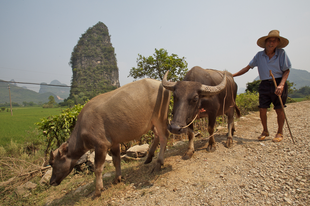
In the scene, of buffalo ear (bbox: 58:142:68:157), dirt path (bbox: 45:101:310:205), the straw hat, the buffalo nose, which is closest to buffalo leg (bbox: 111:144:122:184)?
dirt path (bbox: 45:101:310:205)

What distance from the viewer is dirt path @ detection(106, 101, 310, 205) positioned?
2.21 meters

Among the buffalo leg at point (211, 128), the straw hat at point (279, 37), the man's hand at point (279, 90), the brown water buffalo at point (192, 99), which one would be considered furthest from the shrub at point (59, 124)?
the straw hat at point (279, 37)

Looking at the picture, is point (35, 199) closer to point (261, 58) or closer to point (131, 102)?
point (131, 102)

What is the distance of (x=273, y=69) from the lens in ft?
13.4

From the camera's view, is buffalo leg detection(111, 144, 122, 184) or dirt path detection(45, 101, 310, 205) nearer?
dirt path detection(45, 101, 310, 205)

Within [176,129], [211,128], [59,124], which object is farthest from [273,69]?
[59,124]

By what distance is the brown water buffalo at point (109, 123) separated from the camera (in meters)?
3.03

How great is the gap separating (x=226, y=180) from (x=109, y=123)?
2.29 meters

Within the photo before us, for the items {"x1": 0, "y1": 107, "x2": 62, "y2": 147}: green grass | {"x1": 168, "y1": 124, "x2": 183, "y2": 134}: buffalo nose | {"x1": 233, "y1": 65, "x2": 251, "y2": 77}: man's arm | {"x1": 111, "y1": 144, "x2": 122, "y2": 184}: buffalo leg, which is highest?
{"x1": 233, "y1": 65, "x2": 251, "y2": 77}: man's arm

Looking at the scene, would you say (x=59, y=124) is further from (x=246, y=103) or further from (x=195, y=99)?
(x=246, y=103)

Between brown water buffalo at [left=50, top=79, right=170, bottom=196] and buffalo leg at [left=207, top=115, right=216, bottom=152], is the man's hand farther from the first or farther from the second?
brown water buffalo at [left=50, top=79, right=170, bottom=196]

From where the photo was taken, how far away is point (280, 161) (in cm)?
295

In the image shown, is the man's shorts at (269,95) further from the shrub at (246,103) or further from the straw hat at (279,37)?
the shrub at (246,103)

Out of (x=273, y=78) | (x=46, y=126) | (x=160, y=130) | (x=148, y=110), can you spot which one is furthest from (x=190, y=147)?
(x=46, y=126)
